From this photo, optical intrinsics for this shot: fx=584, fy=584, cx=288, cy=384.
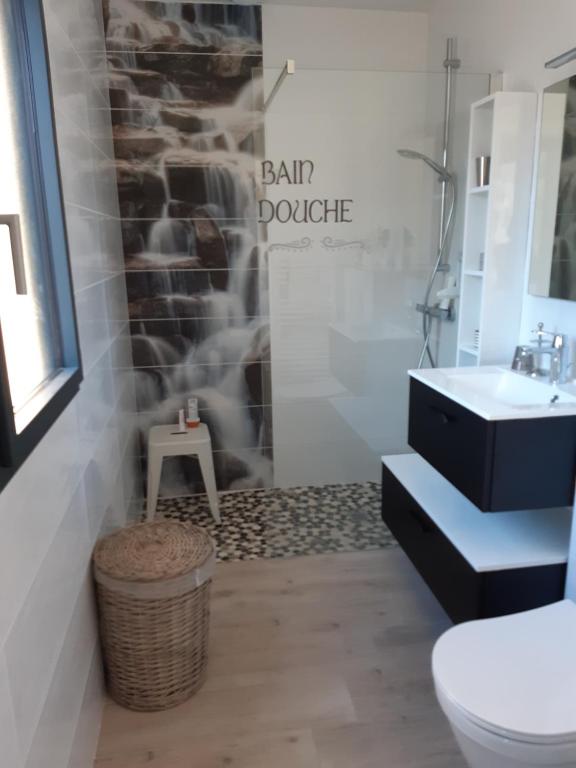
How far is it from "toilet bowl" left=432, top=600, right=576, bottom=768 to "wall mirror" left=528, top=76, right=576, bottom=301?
1.20m

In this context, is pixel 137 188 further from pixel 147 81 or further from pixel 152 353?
pixel 152 353

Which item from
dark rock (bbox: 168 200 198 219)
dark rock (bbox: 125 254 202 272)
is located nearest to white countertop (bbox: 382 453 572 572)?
dark rock (bbox: 125 254 202 272)

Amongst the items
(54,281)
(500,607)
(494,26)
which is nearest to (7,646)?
(54,281)

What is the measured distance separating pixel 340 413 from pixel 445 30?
6.63ft

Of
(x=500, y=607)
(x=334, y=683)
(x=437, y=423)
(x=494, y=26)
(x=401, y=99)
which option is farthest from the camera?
(x=401, y=99)

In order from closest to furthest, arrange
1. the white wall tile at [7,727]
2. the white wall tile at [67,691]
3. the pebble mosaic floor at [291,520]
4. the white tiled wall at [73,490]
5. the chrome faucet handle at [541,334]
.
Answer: the white wall tile at [7,727] < the white tiled wall at [73,490] < the white wall tile at [67,691] < the chrome faucet handle at [541,334] < the pebble mosaic floor at [291,520]

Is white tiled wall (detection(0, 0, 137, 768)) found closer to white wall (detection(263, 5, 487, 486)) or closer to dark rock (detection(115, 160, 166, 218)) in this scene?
dark rock (detection(115, 160, 166, 218))

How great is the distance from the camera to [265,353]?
3.19m

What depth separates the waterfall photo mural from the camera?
2836mm

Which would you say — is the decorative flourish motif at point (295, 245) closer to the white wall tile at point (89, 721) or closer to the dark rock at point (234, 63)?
the dark rock at point (234, 63)

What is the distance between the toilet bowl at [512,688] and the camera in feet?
3.84

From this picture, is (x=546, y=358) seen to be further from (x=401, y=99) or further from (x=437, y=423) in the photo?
(x=401, y=99)

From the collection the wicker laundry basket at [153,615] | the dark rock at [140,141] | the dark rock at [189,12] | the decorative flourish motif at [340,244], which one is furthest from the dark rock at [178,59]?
the wicker laundry basket at [153,615]

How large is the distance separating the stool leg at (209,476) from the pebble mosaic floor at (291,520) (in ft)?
0.24
